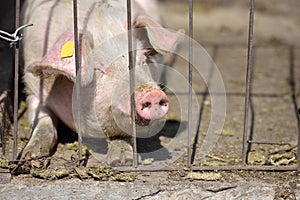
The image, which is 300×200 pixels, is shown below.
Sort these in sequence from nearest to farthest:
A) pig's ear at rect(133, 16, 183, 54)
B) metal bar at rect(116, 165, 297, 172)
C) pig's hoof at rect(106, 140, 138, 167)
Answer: metal bar at rect(116, 165, 297, 172) → pig's hoof at rect(106, 140, 138, 167) → pig's ear at rect(133, 16, 183, 54)

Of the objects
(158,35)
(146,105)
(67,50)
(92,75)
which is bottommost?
(146,105)

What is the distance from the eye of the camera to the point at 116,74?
9.92 ft

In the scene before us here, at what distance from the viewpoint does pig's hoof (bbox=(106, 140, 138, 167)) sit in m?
2.97

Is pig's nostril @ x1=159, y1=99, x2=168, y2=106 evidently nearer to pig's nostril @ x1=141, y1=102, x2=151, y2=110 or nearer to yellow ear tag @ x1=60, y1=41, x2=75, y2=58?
pig's nostril @ x1=141, y1=102, x2=151, y2=110

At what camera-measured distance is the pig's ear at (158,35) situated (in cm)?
319

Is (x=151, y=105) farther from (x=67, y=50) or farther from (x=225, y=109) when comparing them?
(x=225, y=109)

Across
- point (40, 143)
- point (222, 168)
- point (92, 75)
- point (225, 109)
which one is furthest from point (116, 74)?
point (225, 109)

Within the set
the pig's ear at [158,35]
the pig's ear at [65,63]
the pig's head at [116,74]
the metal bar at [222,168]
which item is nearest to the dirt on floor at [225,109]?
the metal bar at [222,168]

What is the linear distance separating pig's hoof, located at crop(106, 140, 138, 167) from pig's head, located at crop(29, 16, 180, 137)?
6 cm

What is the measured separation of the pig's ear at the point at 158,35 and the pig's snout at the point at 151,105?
1.40 feet

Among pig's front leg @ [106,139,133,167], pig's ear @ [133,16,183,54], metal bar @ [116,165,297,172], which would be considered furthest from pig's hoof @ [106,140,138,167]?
pig's ear @ [133,16,183,54]

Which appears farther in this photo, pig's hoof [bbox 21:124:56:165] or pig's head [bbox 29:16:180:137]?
pig's hoof [bbox 21:124:56:165]

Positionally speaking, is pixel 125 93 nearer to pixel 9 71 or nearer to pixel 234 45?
pixel 9 71

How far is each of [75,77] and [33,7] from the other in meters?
0.98
